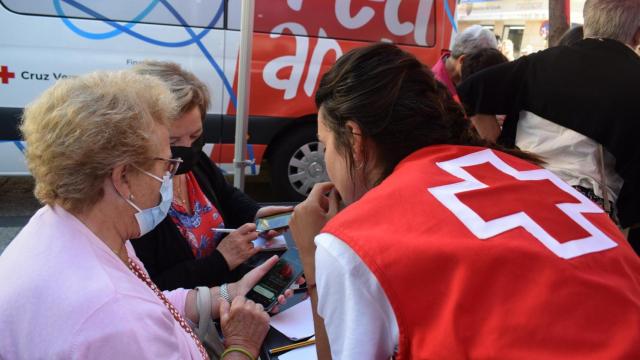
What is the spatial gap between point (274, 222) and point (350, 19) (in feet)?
9.50

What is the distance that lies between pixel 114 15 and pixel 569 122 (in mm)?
3251

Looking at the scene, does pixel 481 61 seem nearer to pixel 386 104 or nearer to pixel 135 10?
pixel 386 104

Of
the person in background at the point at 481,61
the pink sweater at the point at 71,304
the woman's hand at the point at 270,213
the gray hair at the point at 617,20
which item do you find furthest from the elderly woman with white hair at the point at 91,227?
the person in background at the point at 481,61

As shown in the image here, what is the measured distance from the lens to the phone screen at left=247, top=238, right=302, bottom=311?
1.65 m

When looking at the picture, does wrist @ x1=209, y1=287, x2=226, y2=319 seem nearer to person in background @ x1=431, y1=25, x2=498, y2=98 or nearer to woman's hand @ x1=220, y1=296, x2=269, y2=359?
woman's hand @ x1=220, y1=296, x2=269, y2=359

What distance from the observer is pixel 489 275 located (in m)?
0.85

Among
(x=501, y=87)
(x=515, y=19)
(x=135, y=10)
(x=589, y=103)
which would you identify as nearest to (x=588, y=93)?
(x=589, y=103)

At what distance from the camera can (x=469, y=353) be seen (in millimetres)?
841

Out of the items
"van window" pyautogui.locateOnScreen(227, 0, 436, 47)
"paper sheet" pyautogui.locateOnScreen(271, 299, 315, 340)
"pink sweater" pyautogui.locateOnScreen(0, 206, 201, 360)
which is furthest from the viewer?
"van window" pyautogui.locateOnScreen(227, 0, 436, 47)

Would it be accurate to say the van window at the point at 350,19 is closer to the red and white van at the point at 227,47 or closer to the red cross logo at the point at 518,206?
the red and white van at the point at 227,47

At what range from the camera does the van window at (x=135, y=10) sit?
3844mm

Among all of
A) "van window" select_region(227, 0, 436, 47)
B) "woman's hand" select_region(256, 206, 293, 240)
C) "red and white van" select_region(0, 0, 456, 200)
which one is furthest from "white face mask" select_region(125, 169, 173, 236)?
"van window" select_region(227, 0, 436, 47)

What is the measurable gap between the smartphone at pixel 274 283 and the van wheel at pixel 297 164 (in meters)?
2.84

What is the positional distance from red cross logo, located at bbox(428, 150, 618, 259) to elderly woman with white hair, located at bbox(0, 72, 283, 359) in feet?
2.08
